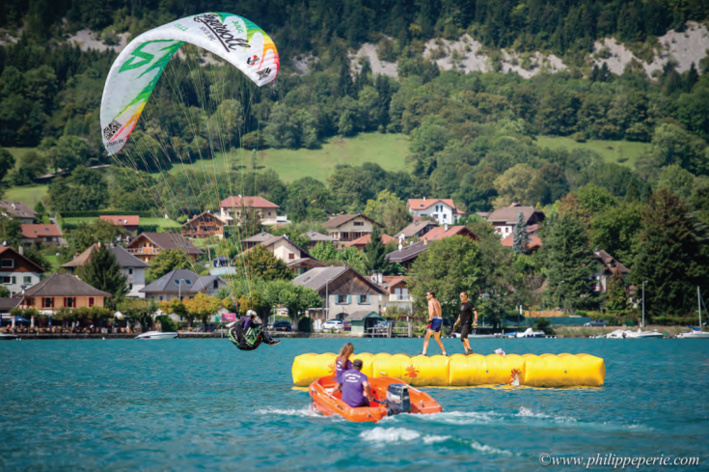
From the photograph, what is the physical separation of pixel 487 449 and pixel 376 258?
9654cm

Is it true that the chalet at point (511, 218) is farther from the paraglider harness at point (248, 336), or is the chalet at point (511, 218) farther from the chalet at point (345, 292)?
the paraglider harness at point (248, 336)

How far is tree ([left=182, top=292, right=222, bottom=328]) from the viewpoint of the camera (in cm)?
7844

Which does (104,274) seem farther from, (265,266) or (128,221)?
(128,221)

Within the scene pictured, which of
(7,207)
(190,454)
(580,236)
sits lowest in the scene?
(190,454)

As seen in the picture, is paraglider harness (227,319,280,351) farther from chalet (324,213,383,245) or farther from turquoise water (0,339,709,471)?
chalet (324,213,383,245)

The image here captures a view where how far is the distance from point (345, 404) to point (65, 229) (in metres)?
146

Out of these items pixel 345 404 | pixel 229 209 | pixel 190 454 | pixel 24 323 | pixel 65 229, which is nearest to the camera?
pixel 190 454

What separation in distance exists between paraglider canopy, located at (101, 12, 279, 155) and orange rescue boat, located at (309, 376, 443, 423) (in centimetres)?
1098

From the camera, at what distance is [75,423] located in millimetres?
21359

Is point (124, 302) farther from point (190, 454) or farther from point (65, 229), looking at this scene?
point (65, 229)

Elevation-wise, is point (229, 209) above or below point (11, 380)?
above

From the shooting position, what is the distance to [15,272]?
292 ft

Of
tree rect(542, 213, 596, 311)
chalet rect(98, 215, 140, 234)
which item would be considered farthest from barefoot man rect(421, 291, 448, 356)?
chalet rect(98, 215, 140, 234)

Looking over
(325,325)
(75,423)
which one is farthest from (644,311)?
(75,423)
